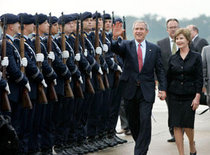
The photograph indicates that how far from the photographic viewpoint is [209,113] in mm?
15992

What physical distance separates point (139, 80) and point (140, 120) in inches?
19.7

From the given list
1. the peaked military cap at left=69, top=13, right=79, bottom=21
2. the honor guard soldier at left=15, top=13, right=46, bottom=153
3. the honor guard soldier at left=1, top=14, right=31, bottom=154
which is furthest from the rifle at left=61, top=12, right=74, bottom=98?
the honor guard soldier at left=1, top=14, right=31, bottom=154

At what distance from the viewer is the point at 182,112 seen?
909 cm

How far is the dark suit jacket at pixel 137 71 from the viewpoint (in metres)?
8.79

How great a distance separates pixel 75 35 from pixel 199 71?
71.6 inches

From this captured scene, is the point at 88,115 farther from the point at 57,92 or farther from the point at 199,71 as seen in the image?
the point at 199,71

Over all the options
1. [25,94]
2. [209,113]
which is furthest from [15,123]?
[209,113]

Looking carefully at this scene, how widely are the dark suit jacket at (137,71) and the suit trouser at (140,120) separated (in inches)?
2.9

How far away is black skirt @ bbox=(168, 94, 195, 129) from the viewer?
9055mm

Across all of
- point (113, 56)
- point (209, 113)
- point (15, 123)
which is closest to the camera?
point (15, 123)

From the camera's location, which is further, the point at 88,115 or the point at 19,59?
the point at 88,115

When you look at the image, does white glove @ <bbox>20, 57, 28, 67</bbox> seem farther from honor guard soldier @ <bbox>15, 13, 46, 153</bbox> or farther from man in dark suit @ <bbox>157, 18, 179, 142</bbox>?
man in dark suit @ <bbox>157, 18, 179, 142</bbox>

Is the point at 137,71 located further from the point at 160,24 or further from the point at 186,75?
the point at 160,24

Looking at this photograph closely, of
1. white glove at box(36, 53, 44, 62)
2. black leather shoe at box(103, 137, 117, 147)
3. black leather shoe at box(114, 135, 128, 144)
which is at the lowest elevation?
black leather shoe at box(114, 135, 128, 144)
